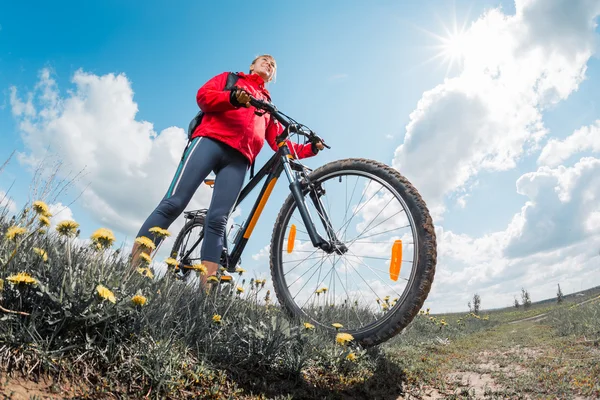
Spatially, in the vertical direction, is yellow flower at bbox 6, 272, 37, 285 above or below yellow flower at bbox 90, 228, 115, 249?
below

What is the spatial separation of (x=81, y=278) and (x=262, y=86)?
2.72 m

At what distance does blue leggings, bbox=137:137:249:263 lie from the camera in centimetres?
319

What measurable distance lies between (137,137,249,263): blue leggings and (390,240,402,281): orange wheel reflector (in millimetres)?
1516

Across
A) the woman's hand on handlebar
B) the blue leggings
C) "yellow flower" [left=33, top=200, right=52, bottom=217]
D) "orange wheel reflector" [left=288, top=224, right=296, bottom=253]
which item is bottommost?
"yellow flower" [left=33, top=200, right=52, bottom=217]

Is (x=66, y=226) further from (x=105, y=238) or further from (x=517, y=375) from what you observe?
(x=517, y=375)

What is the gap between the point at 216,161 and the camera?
331cm

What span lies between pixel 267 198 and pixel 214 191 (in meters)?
0.57

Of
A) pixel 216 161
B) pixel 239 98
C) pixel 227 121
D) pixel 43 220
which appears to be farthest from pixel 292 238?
pixel 43 220

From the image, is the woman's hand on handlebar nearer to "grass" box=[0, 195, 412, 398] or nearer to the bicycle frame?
the bicycle frame

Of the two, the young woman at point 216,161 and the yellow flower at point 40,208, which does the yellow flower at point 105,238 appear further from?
the young woman at point 216,161

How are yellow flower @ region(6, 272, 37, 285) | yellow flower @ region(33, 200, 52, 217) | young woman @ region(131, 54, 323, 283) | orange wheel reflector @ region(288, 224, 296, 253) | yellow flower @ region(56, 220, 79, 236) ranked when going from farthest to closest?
orange wheel reflector @ region(288, 224, 296, 253)
young woman @ region(131, 54, 323, 283)
yellow flower @ region(33, 200, 52, 217)
yellow flower @ region(56, 220, 79, 236)
yellow flower @ region(6, 272, 37, 285)

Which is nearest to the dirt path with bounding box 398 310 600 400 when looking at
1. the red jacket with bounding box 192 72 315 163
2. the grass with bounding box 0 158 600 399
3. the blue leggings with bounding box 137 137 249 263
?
the grass with bounding box 0 158 600 399

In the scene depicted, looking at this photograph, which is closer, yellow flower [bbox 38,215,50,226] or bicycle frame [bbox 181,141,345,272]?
yellow flower [bbox 38,215,50,226]

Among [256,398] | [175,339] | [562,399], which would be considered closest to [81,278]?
[175,339]
